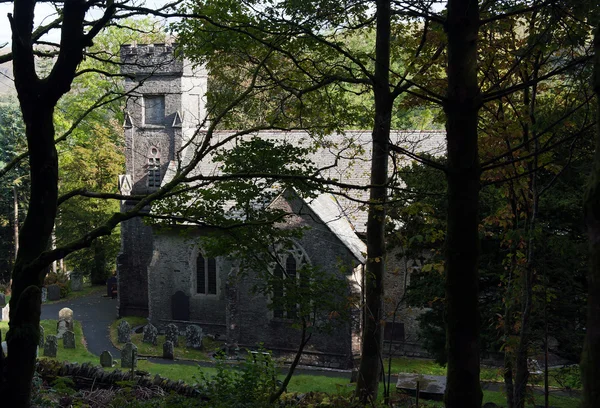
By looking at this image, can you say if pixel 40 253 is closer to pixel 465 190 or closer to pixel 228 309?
pixel 465 190

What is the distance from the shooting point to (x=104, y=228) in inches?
285

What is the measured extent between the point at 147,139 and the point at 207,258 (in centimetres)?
1295

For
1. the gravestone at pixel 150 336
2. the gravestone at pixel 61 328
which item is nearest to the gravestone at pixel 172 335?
the gravestone at pixel 150 336

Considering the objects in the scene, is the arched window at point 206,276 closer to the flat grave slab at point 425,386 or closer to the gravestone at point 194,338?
the gravestone at point 194,338

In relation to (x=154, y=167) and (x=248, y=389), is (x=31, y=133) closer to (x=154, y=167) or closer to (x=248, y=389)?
(x=248, y=389)

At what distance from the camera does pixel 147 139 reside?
105ft

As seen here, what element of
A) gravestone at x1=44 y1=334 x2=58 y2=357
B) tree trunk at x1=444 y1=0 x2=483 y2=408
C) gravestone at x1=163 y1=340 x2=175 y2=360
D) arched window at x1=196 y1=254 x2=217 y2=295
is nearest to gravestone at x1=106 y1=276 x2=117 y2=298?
arched window at x1=196 y1=254 x2=217 y2=295

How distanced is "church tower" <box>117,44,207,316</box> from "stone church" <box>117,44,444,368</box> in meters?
0.05

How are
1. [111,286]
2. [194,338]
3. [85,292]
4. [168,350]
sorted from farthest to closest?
1. [85,292]
2. [111,286]
3. [194,338]
4. [168,350]

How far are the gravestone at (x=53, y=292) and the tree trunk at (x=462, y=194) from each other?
33.0 metres

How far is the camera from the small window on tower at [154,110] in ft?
104

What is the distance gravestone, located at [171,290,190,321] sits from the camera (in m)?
28.0

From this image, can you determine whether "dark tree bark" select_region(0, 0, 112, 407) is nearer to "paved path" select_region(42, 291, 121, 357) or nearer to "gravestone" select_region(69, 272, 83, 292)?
"paved path" select_region(42, 291, 121, 357)

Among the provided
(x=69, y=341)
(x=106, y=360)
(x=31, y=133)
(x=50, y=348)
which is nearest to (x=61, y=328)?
(x=69, y=341)
